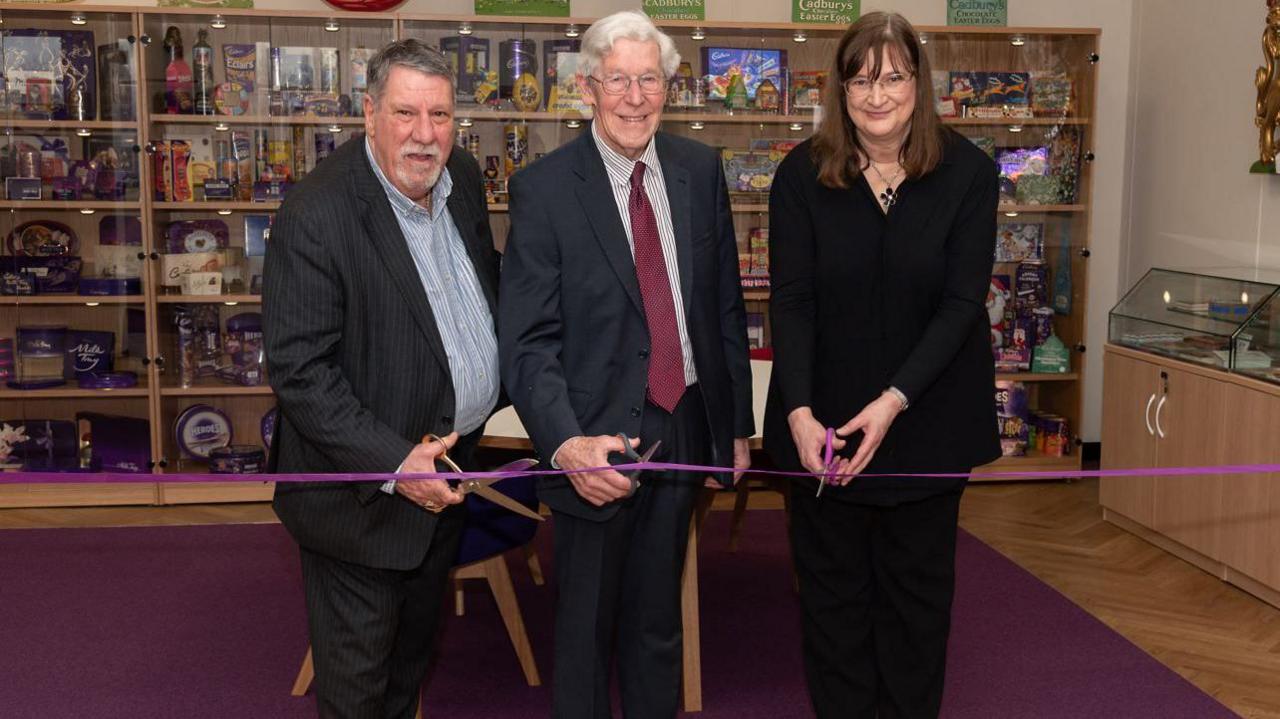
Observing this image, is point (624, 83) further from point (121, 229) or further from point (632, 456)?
point (121, 229)

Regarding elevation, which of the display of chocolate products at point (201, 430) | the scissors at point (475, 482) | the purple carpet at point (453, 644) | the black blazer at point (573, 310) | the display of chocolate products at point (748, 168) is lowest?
the purple carpet at point (453, 644)

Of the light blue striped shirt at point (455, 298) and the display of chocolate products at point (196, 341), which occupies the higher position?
the light blue striped shirt at point (455, 298)

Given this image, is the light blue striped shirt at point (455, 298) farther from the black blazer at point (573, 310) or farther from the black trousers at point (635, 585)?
the black trousers at point (635, 585)

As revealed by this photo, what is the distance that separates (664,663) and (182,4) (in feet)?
15.1

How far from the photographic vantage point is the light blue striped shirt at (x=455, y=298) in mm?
2471

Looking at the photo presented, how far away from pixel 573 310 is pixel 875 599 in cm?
98

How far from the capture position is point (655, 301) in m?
2.59

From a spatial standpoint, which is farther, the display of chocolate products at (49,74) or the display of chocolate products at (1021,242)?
the display of chocolate products at (1021,242)

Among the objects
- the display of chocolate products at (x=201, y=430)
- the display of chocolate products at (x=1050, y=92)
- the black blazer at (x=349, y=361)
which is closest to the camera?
the black blazer at (x=349, y=361)

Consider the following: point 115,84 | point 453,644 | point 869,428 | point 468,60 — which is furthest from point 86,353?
point 869,428

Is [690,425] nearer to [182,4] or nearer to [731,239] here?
[731,239]

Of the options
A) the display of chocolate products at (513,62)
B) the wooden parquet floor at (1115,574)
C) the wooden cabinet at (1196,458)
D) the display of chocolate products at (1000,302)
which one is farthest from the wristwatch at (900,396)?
the display of chocolate products at (1000,302)

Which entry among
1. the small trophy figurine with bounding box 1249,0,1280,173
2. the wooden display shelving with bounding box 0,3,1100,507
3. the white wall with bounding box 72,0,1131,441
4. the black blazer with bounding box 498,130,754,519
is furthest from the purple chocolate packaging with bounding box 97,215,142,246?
the small trophy figurine with bounding box 1249,0,1280,173

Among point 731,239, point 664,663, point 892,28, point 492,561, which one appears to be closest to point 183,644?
point 492,561
